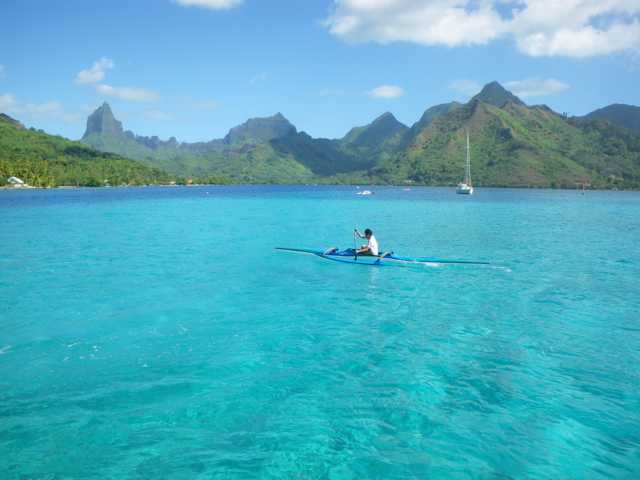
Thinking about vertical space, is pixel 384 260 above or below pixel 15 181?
below

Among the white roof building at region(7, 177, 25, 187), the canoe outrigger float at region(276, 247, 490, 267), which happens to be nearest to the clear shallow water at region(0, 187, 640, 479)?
the canoe outrigger float at region(276, 247, 490, 267)

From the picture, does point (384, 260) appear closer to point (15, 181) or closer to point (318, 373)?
point (318, 373)

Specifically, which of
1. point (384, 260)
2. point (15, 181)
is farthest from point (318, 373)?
point (15, 181)

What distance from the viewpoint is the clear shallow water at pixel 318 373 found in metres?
8.32

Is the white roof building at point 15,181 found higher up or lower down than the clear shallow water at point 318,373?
higher up

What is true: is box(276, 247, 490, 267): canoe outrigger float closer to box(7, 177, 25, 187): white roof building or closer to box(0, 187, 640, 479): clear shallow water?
box(0, 187, 640, 479): clear shallow water

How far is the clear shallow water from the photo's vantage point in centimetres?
832

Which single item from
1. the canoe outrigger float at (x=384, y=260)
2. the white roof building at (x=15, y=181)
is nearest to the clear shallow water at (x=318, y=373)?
the canoe outrigger float at (x=384, y=260)

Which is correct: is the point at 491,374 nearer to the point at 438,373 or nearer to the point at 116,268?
the point at 438,373

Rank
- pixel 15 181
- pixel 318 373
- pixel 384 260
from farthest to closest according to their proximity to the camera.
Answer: pixel 15 181 → pixel 384 260 → pixel 318 373

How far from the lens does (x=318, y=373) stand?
11.9 m

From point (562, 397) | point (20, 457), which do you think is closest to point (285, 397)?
point (20, 457)

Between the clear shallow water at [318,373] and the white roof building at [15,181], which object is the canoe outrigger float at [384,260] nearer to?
the clear shallow water at [318,373]

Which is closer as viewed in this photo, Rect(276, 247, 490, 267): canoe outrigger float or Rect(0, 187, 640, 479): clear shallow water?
Rect(0, 187, 640, 479): clear shallow water
